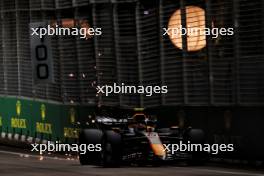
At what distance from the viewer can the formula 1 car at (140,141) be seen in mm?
18719

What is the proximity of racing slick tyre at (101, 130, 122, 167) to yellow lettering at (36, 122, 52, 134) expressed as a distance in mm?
11937

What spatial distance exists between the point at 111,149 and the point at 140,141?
740 mm

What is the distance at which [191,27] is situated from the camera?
22.9 meters

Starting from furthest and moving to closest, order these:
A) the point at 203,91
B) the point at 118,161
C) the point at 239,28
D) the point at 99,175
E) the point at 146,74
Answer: the point at 146,74 < the point at 203,91 < the point at 239,28 < the point at 118,161 < the point at 99,175

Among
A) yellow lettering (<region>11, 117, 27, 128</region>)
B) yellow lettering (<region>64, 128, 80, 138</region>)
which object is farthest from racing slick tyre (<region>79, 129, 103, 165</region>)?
yellow lettering (<region>11, 117, 27, 128</region>)

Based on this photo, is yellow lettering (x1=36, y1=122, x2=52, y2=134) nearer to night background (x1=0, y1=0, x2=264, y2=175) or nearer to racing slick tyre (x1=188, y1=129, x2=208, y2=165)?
night background (x1=0, y1=0, x2=264, y2=175)

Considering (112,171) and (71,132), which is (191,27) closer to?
(112,171)

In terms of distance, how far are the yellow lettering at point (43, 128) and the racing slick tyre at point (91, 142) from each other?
33.7 feet

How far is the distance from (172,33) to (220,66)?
254 cm

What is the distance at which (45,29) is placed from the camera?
1170 inches

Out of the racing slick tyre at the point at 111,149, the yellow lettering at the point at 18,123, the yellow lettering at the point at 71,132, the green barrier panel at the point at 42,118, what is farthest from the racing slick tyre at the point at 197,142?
the yellow lettering at the point at 18,123

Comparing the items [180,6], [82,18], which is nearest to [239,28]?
[180,6]

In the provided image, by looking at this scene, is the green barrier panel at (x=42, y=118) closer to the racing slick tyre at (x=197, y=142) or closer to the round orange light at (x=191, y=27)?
the round orange light at (x=191, y=27)

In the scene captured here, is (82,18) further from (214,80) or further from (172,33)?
(214,80)
